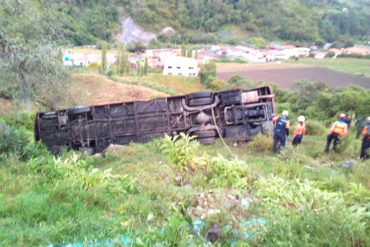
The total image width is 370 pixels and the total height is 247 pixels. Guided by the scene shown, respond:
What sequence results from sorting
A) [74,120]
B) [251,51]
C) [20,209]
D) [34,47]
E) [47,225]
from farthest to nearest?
[251,51] → [74,120] → [34,47] → [20,209] → [47,225]

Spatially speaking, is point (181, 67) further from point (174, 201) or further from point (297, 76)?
point (174, 201)

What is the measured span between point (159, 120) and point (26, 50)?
443cm

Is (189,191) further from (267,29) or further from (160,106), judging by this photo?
(267,29)

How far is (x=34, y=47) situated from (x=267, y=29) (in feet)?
305

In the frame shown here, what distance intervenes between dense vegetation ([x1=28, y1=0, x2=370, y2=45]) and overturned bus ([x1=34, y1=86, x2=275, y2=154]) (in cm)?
7317

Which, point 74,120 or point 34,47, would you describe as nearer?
point 34,47

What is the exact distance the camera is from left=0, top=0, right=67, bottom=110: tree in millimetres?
7524

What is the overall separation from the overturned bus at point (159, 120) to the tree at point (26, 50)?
6.28ft

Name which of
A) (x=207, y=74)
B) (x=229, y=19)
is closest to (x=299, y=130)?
(x=207, y=74)

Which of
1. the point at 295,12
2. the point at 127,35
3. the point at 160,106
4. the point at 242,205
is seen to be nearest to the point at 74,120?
the point at 160,106

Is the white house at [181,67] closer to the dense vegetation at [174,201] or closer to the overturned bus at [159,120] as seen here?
the overturned bus at [159,120]

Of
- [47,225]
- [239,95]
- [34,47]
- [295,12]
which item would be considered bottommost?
[47,225]

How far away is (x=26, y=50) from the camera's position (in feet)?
25.1

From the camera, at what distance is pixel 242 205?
476cm
